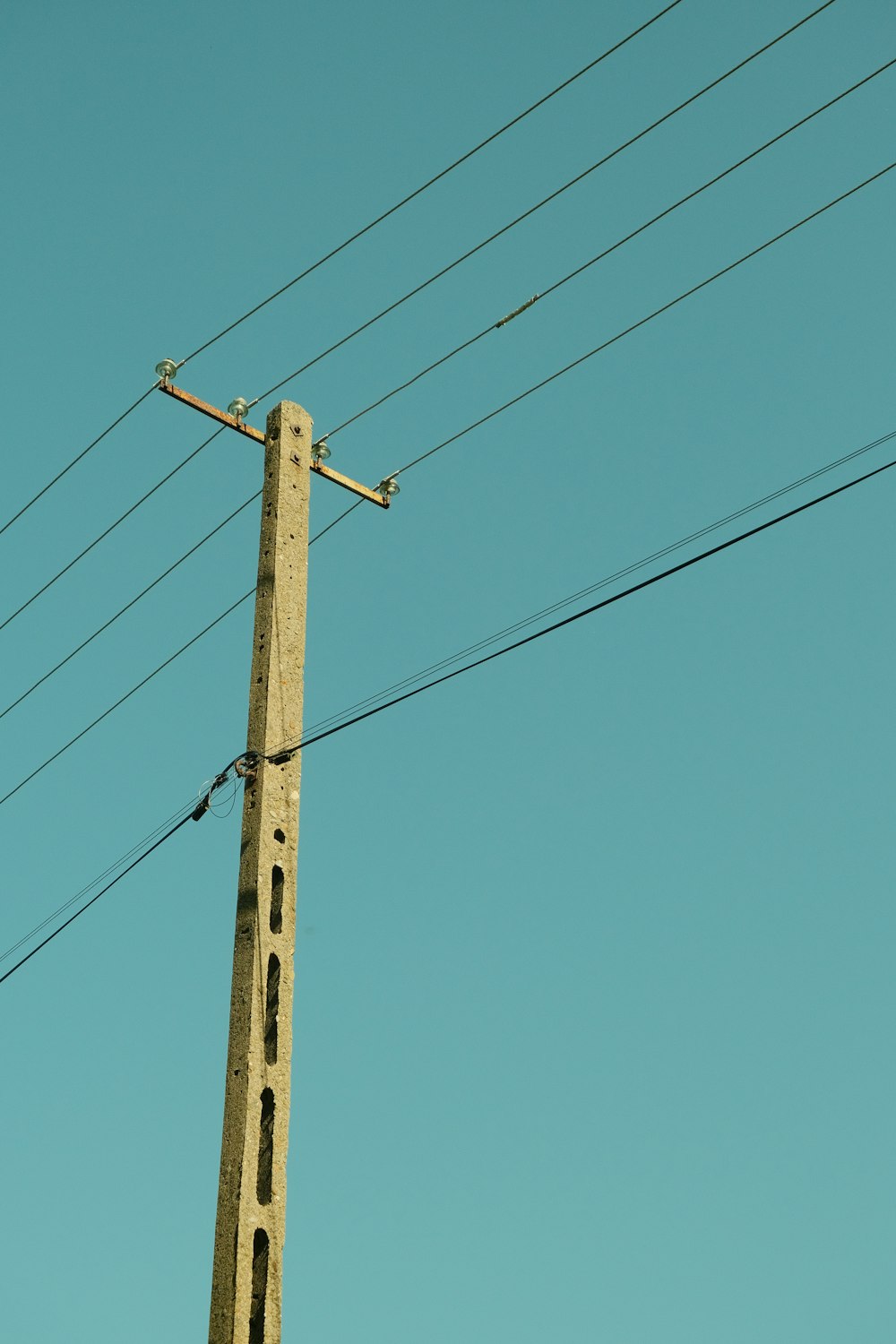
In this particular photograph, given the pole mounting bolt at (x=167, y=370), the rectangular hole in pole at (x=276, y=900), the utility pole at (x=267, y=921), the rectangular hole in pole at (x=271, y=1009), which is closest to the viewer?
the utility pole at (x=267, y=921)

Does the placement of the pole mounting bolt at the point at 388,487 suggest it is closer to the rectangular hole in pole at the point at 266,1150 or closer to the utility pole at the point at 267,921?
the utility pole at the point at 267,921

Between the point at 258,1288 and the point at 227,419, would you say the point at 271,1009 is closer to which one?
the point at 258,1288

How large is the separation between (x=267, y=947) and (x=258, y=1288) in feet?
6.10

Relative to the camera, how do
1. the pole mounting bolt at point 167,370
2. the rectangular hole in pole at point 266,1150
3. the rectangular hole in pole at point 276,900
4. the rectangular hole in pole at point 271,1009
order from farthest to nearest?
1. the pole mounting bolt at point 167,370
2. the rectangular hole in pole at point 276,900
3. the rectangular hole in pole at point 271,1009
4. the rectangular hole in pole at point 266,1150

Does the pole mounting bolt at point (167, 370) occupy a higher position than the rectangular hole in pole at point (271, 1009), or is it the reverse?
the pole mounting bolt at point (167, 370)

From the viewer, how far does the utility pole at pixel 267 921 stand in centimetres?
791

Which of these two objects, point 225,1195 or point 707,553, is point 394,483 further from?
point 225,1195

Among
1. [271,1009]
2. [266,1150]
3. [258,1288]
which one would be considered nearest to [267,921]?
[271,1009]

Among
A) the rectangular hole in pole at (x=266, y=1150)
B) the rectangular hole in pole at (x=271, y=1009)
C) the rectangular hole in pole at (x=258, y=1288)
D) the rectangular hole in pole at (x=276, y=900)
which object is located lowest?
the rectangular hole in pole at (x=258, y=1288)

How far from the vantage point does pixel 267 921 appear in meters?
8.86

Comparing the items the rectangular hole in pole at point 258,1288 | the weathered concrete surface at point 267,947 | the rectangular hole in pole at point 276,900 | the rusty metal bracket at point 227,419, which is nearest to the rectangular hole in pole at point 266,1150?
the weathered concrete surface at point 267,947

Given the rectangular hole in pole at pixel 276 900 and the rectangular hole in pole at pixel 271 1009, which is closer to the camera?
the rectangular hole in pole at pixel 271 1009

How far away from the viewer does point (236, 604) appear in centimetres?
1322

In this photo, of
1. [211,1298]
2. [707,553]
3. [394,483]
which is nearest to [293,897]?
[211,1298]
